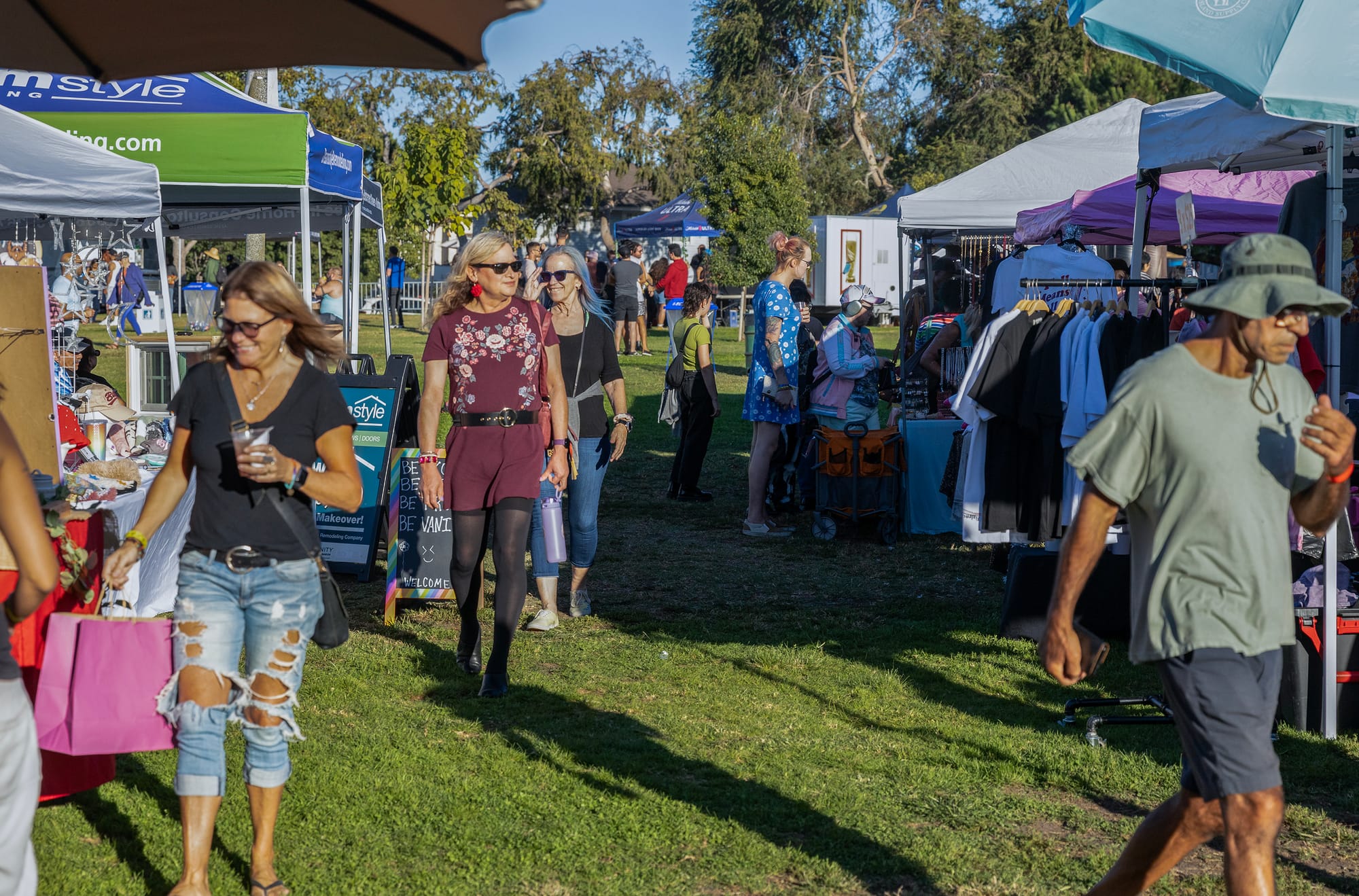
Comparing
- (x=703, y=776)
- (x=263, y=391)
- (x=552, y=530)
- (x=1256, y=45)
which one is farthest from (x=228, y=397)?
(x=1256, y=45)

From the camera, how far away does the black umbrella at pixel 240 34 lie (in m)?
3.54

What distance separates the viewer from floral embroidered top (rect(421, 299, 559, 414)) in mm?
5855

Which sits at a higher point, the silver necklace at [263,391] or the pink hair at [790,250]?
the pink hair at [790,250]

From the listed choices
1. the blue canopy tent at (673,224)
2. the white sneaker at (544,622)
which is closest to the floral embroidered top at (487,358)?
the white sneaker at (544,622)

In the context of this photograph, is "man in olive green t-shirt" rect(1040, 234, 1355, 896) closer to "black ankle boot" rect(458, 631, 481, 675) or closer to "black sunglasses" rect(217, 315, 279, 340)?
"black sunglasses" rect(217, 315, 279, 340)

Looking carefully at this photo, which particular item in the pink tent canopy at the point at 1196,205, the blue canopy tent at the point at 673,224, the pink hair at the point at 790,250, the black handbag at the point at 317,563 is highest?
the blue canopy tent at the point at 673,224

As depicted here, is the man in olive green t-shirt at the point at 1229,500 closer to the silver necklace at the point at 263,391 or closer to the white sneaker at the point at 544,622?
the silver necklace at the point at 263,391

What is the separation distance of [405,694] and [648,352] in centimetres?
1970

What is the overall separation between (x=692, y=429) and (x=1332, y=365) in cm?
650

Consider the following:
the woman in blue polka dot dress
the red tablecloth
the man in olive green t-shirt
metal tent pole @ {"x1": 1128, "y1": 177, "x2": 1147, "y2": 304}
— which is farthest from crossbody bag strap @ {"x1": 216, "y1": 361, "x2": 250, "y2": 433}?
the woman in blue polka dot dress

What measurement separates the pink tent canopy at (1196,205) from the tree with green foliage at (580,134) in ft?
106

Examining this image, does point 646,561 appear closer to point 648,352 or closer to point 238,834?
point 238,834

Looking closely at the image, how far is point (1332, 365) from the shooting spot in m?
5.34

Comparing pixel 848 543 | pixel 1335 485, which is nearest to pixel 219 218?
pixel 848 543
